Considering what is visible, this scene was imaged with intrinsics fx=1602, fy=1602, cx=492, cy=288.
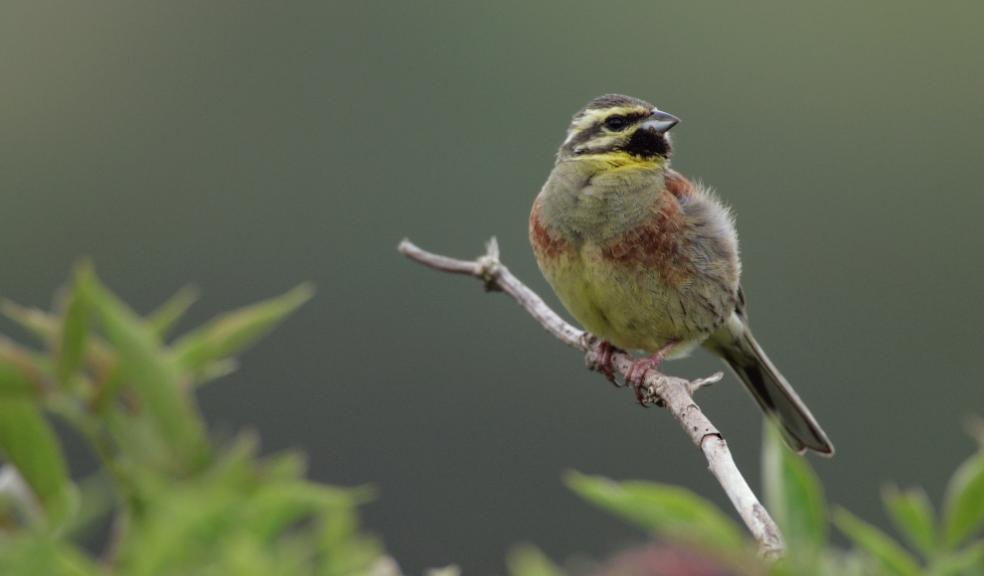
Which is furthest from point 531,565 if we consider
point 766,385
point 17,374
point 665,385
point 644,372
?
point 766,385

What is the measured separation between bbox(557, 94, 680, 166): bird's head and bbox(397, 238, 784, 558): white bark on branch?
772mm

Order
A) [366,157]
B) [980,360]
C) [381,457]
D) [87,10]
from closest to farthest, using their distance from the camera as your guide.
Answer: [381,457] < [980,360] < [366,157] < [87,10]

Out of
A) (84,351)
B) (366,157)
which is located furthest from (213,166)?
(84,351)

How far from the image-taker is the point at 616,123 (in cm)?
654

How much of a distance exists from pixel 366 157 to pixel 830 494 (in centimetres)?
952

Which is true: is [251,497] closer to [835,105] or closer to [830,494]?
[830,494]

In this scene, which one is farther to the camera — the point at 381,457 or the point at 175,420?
the point at 381,457

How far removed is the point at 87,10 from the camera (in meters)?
36.6

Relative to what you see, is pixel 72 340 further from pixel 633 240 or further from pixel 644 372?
pixel 633 240

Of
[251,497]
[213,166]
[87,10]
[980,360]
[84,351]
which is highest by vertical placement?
[87,10]

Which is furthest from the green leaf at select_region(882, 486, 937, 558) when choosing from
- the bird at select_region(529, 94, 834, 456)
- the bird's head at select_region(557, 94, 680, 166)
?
the bird's head at select_region(557, 94, 680, 166)

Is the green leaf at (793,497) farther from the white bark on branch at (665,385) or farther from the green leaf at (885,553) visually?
the white bark on branch at (665,385)

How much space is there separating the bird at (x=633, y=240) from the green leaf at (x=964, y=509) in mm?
4318

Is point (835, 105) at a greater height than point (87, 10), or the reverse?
point (87, 10)
